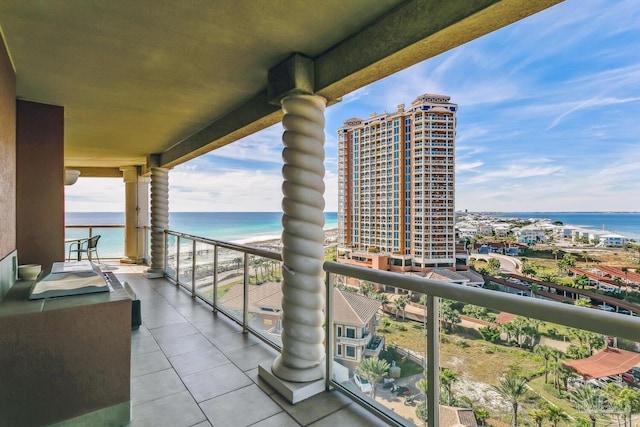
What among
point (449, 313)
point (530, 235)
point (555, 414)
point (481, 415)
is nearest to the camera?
point (555, 414)

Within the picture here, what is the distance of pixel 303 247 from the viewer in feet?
7.59

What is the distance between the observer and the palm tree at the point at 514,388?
1296mm

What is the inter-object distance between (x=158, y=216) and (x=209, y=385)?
16.8ft

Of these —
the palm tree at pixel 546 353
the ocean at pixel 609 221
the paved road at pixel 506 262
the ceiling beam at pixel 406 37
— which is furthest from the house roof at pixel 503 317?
the ocean at pixel 609 221

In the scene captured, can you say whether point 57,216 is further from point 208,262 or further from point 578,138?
point 578,138

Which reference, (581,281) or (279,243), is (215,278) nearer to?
(279,243)

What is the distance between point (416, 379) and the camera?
1729 millimetres

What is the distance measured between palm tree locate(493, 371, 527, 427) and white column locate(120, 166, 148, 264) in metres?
9.47

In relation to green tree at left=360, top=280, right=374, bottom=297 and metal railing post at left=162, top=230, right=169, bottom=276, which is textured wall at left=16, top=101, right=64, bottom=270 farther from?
green tree at left=360, top=280, right=374, bottom=297

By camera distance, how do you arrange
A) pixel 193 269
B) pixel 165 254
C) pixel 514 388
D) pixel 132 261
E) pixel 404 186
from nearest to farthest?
1. pixel 514 388
2. pixel 193 269
3. pixel 404 186
4. pixel 165 254
5. pixel 132 261

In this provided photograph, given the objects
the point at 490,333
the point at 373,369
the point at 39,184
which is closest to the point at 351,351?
the point at 373,369

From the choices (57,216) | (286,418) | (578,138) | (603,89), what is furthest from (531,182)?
(57,216)

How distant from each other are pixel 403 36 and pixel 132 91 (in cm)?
282

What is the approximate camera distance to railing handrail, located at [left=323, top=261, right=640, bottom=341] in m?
1.03
